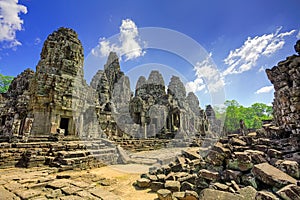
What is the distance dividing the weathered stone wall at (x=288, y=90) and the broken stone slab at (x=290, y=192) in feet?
9.98

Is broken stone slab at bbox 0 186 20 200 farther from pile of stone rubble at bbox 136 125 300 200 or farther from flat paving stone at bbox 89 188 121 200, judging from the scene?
pile of stone rubble at bbox 136 125 300 200

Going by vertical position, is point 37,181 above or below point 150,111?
below

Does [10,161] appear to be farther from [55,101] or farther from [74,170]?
[55,101]

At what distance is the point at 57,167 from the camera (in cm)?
689

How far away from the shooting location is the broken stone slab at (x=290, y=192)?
2.40 meters

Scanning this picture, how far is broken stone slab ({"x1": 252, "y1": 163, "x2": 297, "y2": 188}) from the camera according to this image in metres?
2.74

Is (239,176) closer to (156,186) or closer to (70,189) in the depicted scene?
(156,186)

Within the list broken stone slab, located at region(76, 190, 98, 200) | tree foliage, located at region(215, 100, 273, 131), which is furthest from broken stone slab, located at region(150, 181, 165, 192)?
tree foliage, located at region(215, 100, 273, 131)

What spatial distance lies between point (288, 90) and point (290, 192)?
4.17m

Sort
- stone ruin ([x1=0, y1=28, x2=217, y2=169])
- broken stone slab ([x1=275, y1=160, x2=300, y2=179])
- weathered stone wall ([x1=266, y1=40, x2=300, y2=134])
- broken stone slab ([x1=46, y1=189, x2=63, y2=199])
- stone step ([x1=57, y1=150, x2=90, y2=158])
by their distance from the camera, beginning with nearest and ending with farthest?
1. broken stone slab ([x1=275, y1=160, x2=300, y2=179])
2. broken stone slab ([x1=46, y1=189, x2=63, y2=199])
3. weathered stone wall ([x1=266, y1=40, x2=300, y2=134])
4. stone step ([x1=57, y1=150, x2=90, y2=158])
5. stone ruin ([x1=0, y1=28, x2=217, y2=169])

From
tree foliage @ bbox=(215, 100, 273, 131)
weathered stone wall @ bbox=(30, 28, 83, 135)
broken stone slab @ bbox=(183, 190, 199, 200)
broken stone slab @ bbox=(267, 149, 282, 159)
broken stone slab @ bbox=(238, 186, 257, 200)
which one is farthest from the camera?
tree foliage @ bbox=(215, 100, 273, 131)

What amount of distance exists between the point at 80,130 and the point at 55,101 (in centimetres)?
346

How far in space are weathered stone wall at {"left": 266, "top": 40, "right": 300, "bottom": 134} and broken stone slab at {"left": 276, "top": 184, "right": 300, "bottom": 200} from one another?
3.04 metres

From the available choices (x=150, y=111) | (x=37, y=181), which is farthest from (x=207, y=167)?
(x=150, y=111)
